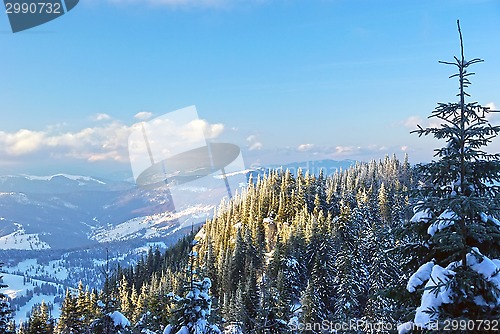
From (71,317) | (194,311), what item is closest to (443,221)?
(194,311)

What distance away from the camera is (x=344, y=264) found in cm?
6638

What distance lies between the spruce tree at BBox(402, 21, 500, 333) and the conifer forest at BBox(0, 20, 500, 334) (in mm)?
24

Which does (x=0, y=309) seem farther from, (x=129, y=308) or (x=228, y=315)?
(x=129, y=308)

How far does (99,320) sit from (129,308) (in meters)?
48.2

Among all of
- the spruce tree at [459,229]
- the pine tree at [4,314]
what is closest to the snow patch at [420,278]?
the spruce tree at [459,229]

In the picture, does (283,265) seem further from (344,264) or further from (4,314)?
(4,314)

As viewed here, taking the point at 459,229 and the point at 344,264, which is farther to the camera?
the point at 344,264

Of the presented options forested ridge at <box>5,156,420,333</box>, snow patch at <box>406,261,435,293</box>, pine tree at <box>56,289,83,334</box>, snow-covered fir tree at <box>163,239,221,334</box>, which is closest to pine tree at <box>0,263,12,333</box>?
pine tree at <box>56,289,83,334</box>

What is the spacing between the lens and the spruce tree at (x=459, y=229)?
22.9 ft

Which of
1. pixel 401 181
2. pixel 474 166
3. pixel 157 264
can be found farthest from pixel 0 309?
pixel 401 181

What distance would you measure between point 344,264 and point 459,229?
62265mm

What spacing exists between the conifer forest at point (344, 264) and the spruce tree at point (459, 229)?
24 millimetres

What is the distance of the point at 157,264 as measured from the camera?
115000mm

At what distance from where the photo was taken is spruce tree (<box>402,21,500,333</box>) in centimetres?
699
